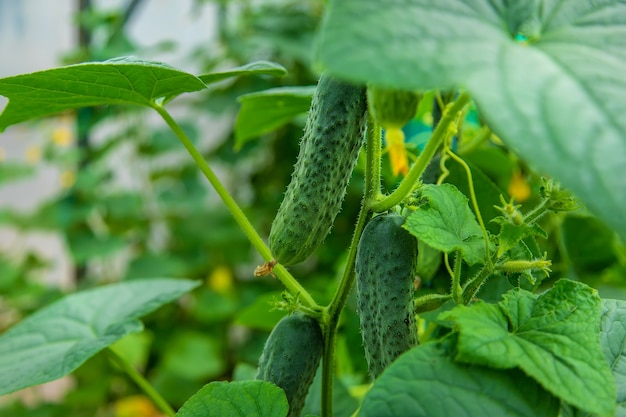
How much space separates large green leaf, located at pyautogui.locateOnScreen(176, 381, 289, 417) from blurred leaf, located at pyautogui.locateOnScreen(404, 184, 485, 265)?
145 mm

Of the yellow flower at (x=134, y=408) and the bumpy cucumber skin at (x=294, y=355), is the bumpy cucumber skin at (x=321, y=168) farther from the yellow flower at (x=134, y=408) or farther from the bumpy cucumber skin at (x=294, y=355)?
the yellow flower at (x=134, y=408)

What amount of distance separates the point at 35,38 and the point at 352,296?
6.35 ft

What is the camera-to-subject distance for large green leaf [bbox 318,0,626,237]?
26cm

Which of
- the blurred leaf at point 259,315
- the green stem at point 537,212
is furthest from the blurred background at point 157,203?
the green stem at point 537,212

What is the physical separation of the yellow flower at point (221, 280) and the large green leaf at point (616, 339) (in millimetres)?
1505

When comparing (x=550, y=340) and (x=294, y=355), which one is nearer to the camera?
(x=550, y=340)

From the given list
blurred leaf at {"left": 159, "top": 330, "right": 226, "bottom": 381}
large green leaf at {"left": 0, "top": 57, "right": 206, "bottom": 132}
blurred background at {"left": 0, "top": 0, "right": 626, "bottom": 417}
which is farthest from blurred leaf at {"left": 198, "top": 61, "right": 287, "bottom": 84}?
blurred leaf at {"left": 159, "top": 330, "right": 226, "bottom": 381}

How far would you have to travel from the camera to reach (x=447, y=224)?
0.43 m

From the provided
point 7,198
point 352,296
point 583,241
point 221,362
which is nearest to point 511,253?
point 352,296

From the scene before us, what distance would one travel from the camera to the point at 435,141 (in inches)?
15.5

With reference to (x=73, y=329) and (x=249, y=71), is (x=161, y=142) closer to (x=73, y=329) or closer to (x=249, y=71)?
(x=73, y=329)

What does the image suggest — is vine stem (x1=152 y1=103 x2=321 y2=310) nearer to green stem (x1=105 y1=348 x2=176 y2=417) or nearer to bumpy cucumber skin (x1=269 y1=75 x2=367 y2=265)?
bumpy cucumber skin (x1=269 y1=75 x2=367 y2=265)

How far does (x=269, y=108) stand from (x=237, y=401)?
337 millimetres

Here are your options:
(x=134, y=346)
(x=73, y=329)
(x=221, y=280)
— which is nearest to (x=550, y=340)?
(x=73, y=329)
